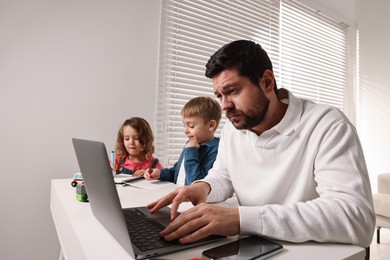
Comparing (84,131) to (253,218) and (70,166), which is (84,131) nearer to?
(70,166)

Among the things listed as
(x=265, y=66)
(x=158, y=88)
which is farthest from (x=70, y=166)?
(x=265, y=66)

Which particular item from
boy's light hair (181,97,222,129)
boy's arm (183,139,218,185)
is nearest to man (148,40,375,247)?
boy's arm (183,139,218,185)

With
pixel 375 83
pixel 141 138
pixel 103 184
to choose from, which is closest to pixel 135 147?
pixel 141 138

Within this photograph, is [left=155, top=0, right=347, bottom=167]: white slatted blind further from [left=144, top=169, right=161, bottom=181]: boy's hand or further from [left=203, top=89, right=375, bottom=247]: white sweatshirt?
[left=203, top=89, right=375, bottom=247]: white sweatshirt

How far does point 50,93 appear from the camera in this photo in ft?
5.57

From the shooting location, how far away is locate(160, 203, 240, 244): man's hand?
54cm

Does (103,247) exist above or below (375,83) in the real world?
below

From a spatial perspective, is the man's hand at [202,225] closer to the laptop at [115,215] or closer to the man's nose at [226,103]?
the laptop at [115,215]

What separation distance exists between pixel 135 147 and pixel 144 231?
4.51 feet

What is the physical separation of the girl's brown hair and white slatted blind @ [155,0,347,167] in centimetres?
16

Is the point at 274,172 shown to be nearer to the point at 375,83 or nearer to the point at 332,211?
A: the point at 332,211

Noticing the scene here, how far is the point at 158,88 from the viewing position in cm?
210

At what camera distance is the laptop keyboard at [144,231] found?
519 mm

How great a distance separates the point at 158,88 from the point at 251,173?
4.45ft
